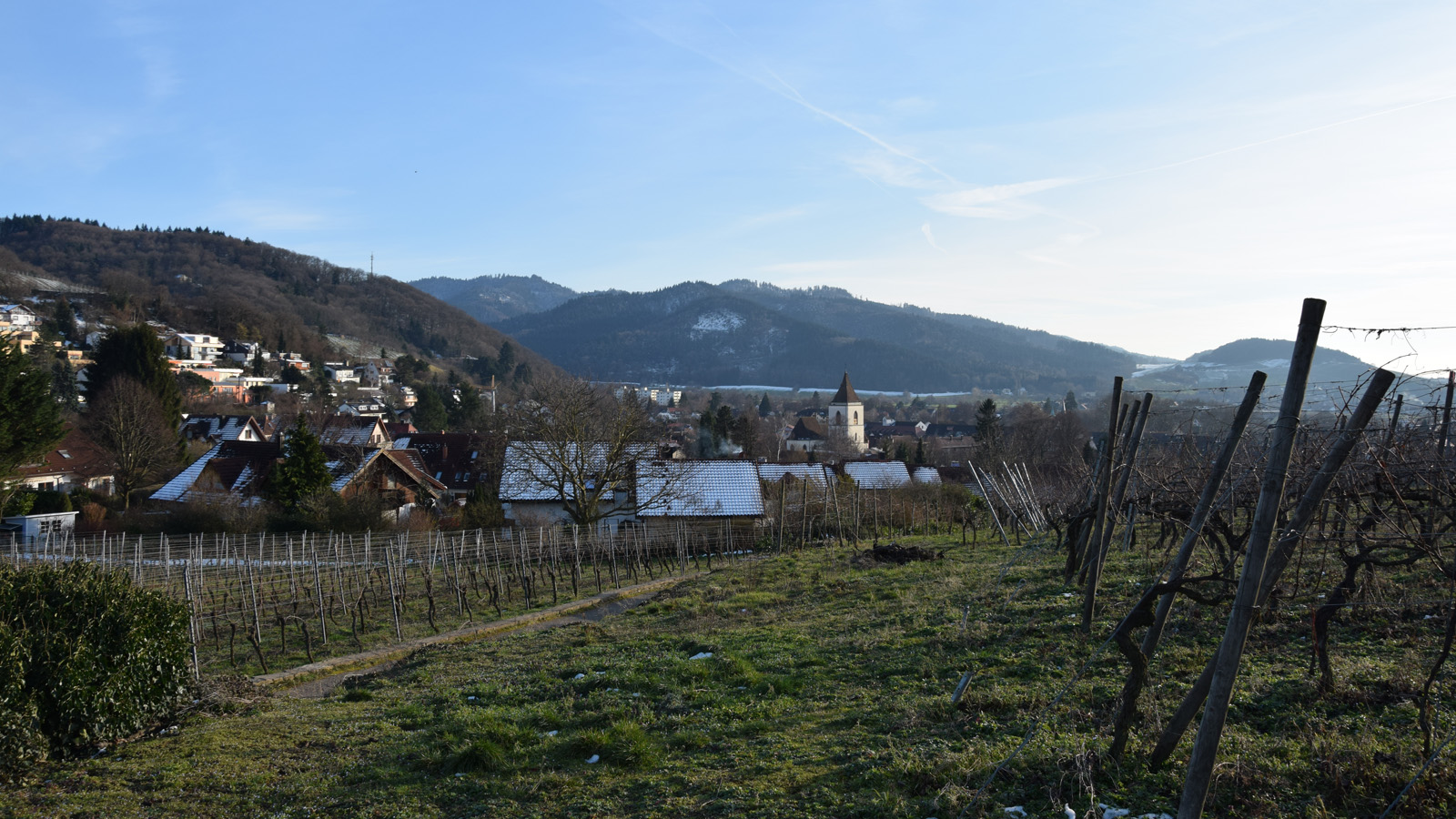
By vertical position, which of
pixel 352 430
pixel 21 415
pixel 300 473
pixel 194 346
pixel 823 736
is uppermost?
pixel 194 346

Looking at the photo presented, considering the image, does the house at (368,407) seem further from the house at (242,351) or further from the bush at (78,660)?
the bush at (78,660)

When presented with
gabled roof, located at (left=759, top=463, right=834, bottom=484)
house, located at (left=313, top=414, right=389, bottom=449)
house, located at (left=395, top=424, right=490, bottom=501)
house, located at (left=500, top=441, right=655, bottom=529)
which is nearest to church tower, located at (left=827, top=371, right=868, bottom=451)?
house, located at (left=395, top=424, right=490, bottom=501)

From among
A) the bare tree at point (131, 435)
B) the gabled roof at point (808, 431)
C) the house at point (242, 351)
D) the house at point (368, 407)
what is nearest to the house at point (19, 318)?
the house at point (242, 351)

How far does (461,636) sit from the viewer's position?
560 inches

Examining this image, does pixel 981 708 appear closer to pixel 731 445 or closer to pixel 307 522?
pixel 307 522

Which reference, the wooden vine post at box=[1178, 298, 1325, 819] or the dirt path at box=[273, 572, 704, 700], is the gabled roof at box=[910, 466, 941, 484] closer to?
the dirt path at box=[273, 572, 704, 700]

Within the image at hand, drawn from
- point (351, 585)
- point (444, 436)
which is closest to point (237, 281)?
point (444, 436)

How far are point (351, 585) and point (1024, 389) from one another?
192 meters

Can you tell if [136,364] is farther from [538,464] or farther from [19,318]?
[19,318]

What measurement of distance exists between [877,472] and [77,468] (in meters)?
39.3

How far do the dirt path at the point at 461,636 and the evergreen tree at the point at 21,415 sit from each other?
20.8 metres

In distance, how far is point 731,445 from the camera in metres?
56.2

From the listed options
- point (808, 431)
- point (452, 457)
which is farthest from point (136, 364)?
point (808, 431)

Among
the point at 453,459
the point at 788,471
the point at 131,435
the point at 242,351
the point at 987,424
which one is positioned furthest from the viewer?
the point at 242,351
